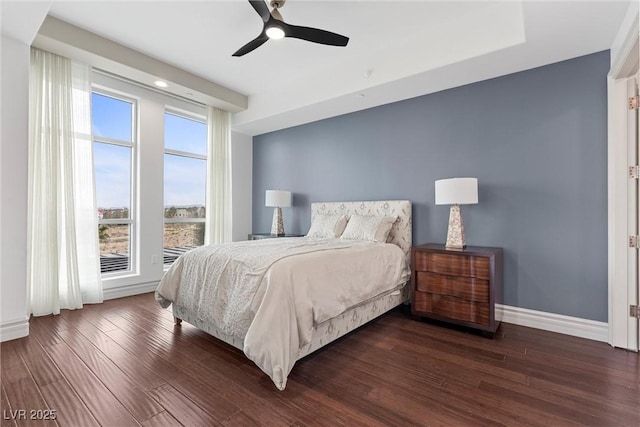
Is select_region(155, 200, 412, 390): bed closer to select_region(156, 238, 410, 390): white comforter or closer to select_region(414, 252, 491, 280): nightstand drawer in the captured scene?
select_region(156, 238, 410, 390): white comforter

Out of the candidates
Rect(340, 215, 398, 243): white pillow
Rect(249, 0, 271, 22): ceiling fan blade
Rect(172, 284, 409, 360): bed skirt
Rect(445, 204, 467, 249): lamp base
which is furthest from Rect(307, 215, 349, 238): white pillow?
Rect(249, 0, 271, 22): ceiling fan blade

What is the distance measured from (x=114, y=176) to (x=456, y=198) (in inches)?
170

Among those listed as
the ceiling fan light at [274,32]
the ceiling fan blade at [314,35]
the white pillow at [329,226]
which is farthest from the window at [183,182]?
the ceiling fan blade at [314,35]

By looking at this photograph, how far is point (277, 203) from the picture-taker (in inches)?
184

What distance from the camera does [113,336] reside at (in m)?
2.60

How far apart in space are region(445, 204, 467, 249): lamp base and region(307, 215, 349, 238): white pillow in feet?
4.42

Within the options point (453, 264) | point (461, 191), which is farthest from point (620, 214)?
point (453, 264)

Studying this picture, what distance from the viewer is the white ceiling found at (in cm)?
241

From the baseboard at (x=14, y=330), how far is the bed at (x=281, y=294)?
3.49ft

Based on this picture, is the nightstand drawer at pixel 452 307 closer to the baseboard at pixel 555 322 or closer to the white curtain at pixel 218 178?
the baseboard at pixel 555 322

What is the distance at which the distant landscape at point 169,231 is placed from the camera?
153 inches

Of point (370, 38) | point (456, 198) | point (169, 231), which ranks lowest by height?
point (169, 231)

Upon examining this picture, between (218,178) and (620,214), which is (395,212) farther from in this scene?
(218,178)

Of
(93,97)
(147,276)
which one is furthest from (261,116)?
(147,276)
